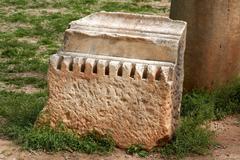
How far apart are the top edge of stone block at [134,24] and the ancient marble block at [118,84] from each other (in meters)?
0.03

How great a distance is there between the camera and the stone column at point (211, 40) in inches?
217

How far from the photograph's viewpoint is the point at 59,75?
4.50 metres

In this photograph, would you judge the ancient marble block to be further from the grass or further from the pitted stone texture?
the grass

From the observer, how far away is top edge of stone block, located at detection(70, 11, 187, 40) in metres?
4.63

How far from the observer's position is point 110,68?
436 centimetres

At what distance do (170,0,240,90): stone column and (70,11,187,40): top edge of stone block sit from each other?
2.18 ft

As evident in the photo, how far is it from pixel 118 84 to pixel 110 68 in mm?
144

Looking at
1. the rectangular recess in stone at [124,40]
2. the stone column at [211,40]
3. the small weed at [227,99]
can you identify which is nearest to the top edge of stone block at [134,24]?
the rectangular recess in stone at [124,40]

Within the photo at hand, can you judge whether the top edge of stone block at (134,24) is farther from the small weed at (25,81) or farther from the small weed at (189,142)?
the small weed at (25,81)

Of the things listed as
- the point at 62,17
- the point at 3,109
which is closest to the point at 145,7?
the point at 62,17

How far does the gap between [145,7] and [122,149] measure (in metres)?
7.30

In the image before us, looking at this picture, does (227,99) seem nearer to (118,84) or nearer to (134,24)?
(134,24)

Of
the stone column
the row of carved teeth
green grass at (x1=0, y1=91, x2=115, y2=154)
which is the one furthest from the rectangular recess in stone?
the stone column

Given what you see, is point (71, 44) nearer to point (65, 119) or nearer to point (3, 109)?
point (65, 119)
